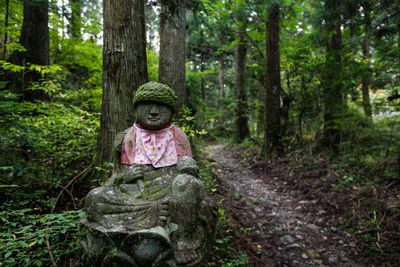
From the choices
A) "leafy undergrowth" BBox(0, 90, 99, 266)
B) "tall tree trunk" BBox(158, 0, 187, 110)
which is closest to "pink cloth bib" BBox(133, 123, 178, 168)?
"leafy undergrowth" BBox(0, 90, 99, 266)

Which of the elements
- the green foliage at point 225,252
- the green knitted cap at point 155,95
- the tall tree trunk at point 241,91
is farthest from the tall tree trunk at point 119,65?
the tall tree trunk at point 241,91

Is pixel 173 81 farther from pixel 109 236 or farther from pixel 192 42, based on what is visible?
pixel 192 42

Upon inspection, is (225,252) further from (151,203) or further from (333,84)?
(333,84)

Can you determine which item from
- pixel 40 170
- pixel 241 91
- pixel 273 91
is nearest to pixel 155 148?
pixel 40 170

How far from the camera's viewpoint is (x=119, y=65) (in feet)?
12.8

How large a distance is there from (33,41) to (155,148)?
20.0 ft

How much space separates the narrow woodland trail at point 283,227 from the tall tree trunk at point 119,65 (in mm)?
2575

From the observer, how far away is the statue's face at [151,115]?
2811mm

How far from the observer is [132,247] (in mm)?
2027

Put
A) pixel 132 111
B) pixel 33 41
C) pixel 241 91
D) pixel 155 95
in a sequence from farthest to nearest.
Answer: pixel 241 91 < pixel 33 41 < pixel 132 111 < pixel 155 95

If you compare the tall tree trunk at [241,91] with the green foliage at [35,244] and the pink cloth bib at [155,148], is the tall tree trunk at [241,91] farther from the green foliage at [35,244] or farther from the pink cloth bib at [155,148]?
the green foliage at [35,244]

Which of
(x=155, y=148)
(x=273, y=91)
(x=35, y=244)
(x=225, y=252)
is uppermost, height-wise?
(x=273, y=91)

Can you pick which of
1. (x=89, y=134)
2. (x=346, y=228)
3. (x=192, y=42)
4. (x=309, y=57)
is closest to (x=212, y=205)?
(x=346, y=228)

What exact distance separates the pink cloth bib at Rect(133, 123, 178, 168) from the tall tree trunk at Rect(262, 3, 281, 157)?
236 inches
